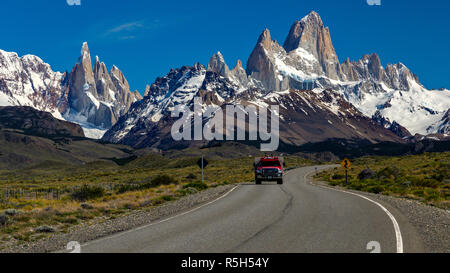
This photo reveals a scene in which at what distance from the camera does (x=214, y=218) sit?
18.3m

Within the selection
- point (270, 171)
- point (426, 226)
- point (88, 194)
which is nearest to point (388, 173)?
point (270, 171)

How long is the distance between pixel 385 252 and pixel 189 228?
6.81 m

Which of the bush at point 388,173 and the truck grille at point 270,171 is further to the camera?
the bush at point 388,173

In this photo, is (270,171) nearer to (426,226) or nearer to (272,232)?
(426,226)

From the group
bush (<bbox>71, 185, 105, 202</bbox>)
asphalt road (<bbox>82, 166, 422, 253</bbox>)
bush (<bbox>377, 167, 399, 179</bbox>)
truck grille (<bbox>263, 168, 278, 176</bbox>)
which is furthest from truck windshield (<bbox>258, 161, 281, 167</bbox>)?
asphalt road (<bbox>82, 166, 422, 253</bbox>)

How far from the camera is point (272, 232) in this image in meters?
14.4

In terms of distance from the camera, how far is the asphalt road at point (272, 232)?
12070 millimetres

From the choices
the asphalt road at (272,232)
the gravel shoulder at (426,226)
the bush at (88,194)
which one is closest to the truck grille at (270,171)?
the bush at (88,194)

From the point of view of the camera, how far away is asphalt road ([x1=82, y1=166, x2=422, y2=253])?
12070 millimetres

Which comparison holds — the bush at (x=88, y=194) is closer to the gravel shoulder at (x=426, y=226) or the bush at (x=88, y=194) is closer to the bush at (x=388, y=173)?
the gravel shoulder at (x=426, y=226)

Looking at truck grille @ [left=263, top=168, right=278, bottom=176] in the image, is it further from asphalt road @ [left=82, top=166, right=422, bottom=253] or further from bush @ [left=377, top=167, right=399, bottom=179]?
asphalt road @ [left=82, top=166, right=422, bottom=253]

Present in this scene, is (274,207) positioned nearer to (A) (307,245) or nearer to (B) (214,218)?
(B) (214,218)

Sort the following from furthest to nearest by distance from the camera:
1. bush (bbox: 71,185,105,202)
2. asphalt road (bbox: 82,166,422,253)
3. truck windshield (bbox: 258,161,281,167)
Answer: truck windshield (bbox: 258,161,281,167) < bush (bbox: 71,185,105,202) < asphalt road (bbox: 82,166,422,253)
